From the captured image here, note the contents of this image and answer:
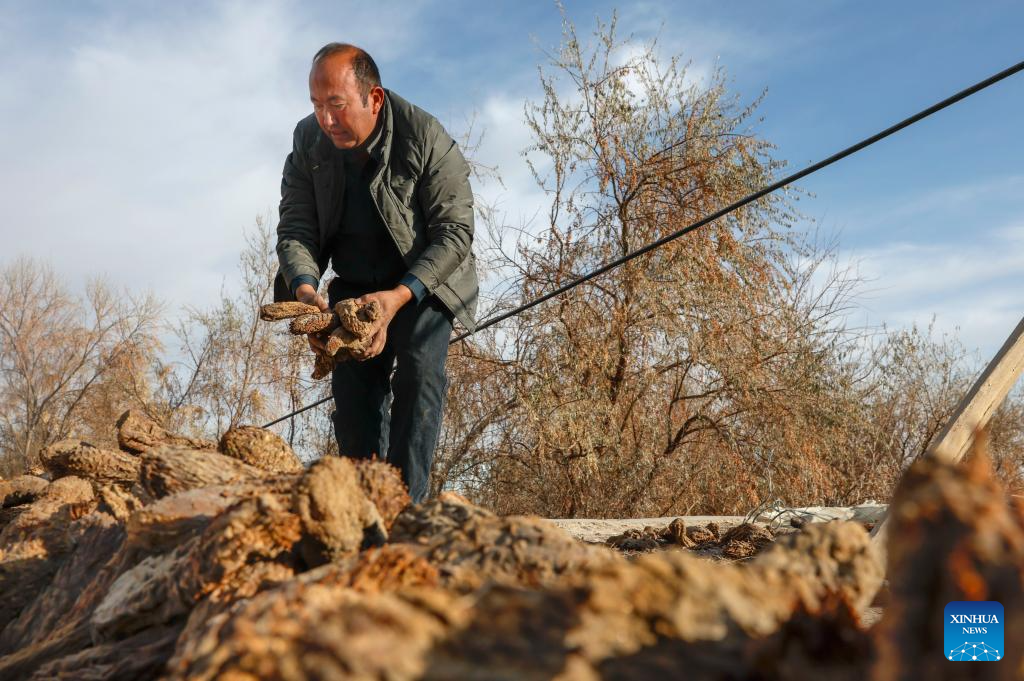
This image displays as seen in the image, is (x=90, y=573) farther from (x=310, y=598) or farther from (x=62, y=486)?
(x=310, y=598)

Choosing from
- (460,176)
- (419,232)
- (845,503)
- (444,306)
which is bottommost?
(845,503)

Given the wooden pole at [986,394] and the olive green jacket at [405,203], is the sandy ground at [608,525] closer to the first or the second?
the olive green jacket at [405,203]

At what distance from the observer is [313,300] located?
2963mm

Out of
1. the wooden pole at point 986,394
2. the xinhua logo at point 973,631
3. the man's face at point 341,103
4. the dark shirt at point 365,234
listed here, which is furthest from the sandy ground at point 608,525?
the xinhua logo at point 973,631

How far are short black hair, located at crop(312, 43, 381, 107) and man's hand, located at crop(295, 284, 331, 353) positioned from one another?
68cm

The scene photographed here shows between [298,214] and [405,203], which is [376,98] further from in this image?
[298,214]

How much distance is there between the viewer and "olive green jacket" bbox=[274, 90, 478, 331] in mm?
3072

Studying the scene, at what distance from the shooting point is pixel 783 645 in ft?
2.71

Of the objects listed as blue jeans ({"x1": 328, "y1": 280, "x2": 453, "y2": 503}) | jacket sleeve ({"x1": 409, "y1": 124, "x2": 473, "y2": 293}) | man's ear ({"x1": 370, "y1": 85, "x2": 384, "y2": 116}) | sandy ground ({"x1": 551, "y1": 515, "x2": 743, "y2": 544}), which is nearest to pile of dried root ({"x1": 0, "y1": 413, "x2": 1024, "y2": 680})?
blue jeans ({"x1": 328, "y1": 280, "x2": 453, "y2": 503})

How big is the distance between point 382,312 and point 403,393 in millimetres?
441

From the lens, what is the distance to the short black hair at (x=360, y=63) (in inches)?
117

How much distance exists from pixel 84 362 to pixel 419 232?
51.0 feet

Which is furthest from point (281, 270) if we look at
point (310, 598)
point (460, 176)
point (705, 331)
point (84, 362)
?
point (84, 362)

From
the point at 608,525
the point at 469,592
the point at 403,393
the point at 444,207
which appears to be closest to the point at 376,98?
the point at 444,207
